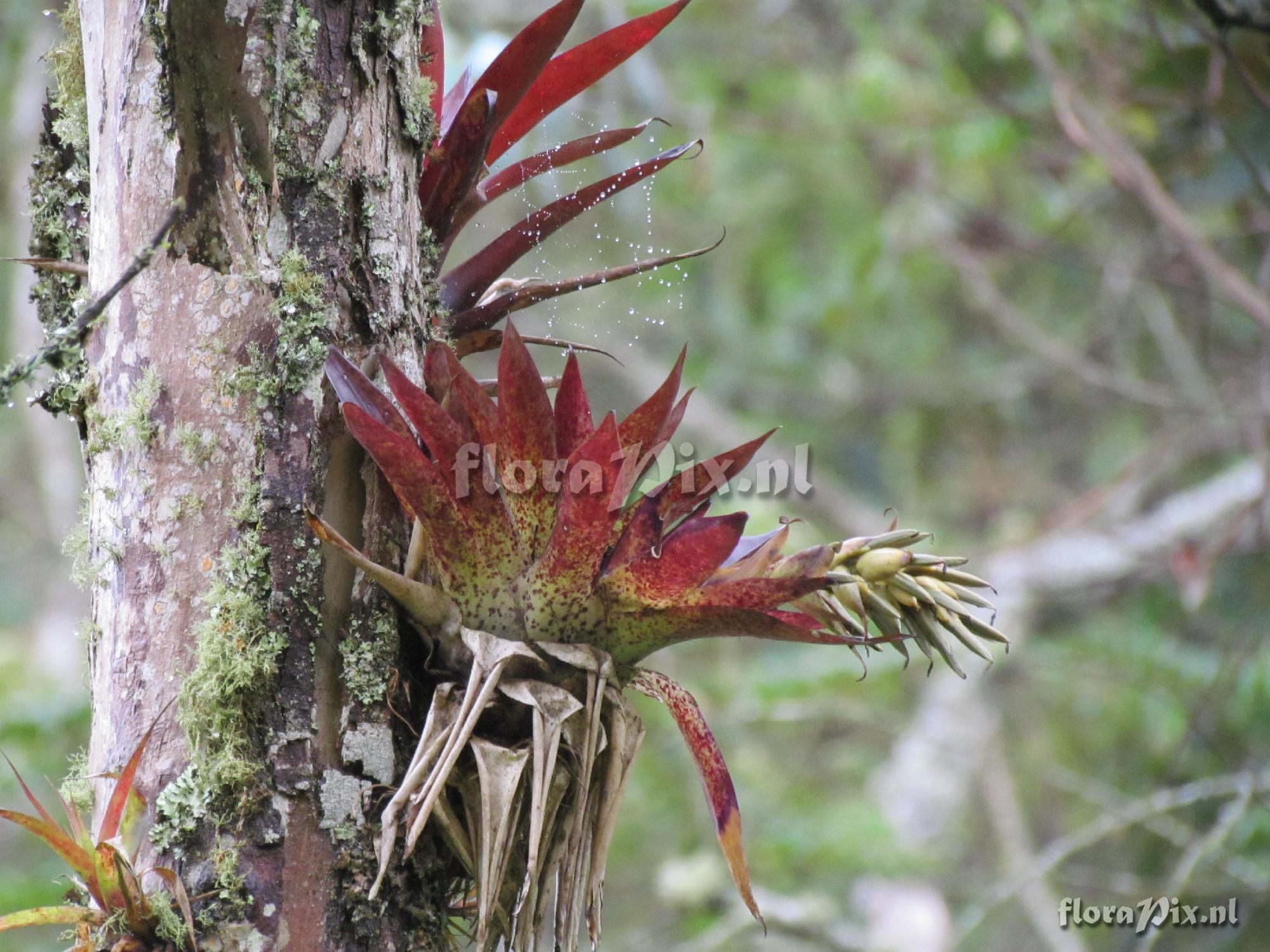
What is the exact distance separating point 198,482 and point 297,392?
111mm

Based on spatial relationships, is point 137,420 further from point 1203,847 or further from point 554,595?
A: point 1203,847

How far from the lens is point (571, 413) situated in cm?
90

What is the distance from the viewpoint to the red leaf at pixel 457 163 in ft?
3.26

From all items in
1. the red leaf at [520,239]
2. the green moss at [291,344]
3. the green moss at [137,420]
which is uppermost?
the red leaf at [520,239]

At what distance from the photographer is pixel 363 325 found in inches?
36.7

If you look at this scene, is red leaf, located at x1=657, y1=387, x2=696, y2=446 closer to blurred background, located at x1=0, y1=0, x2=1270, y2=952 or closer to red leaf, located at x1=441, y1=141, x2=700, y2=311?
red leaf, located at x1=441, y1=141, x2=700, y2=311

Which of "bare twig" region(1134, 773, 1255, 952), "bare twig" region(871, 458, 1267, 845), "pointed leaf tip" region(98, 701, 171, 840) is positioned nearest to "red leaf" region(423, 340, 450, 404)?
"pointed leaf tip" region(98, 701, 171, 840)

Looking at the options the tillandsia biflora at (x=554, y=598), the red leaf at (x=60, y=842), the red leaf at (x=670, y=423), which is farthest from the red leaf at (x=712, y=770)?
the red leaf at (x=60, y=842)

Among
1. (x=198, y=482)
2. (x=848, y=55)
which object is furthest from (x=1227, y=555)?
(x=848, y=55)

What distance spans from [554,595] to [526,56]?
534mm

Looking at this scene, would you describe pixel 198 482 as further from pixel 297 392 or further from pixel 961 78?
pixel 961 78

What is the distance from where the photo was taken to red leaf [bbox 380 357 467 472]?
0.85 metres

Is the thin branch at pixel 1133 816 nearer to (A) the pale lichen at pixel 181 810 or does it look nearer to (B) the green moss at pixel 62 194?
(A) the pale lichen at pixel 181 810

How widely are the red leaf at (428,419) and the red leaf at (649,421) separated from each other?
0.15 metres
